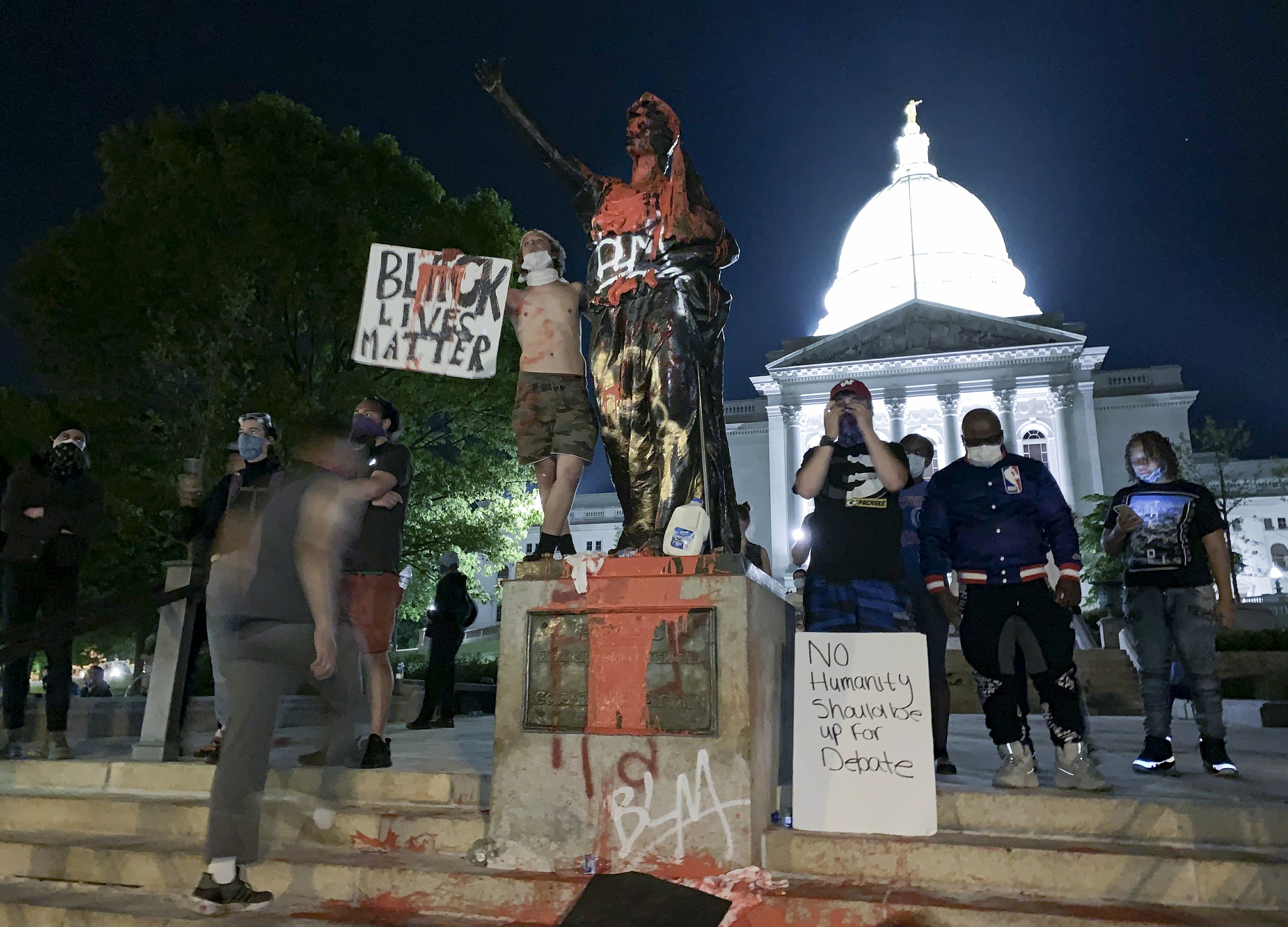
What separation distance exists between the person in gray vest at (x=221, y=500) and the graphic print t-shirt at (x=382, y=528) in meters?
0.55

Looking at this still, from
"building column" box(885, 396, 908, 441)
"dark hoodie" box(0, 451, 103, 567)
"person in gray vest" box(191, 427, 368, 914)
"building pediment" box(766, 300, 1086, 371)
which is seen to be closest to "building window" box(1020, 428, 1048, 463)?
"building pediment" box(766, 300, 1086, 371)

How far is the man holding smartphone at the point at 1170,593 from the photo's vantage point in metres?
4.45

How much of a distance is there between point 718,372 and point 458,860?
2.46 m

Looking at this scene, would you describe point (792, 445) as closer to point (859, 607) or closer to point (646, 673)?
point (859, 607)

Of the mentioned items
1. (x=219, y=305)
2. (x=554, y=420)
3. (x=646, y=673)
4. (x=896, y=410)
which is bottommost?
(x=646, y=673)

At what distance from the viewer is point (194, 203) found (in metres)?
15.0

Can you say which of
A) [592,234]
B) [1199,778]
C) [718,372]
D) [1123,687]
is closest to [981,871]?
[1199,778]

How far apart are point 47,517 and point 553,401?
3634mm

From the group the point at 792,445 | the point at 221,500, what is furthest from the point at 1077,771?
the point at 792,445

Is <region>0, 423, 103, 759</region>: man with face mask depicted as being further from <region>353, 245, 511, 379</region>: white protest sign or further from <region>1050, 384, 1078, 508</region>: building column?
<region>1050, 384, 1078, 508</region>: building column

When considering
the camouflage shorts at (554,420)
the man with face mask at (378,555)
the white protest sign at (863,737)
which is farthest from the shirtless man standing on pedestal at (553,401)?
the white protest sign at (863,737)

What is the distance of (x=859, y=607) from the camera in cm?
413

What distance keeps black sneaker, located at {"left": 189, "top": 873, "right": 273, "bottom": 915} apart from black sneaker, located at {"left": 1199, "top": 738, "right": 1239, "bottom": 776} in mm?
4337

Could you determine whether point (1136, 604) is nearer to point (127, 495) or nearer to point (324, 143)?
point (127, 495)
